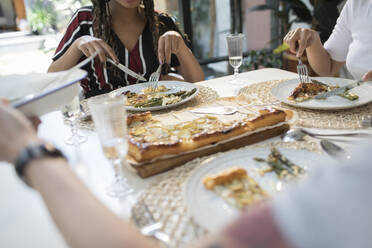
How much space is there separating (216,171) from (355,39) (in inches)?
56.1

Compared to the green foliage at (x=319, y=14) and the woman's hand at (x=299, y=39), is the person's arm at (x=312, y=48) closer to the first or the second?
the woman's hand at (x=299, y=39)

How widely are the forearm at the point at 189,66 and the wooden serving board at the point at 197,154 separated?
1.01 m

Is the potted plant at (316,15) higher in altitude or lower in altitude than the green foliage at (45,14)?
lower

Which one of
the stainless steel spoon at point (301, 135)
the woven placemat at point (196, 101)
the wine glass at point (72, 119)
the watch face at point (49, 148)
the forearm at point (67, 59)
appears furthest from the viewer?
the forearm at point (67, 59)

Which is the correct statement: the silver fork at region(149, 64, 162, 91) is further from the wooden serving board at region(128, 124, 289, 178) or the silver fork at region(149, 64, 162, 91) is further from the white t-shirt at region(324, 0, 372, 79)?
the white t-shirt at region(324, 0, 372, 79)

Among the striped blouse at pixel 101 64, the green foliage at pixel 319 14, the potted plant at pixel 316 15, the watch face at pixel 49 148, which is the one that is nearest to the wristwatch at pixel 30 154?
the watch face at pixel 49 148

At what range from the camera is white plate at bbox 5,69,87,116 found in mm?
827

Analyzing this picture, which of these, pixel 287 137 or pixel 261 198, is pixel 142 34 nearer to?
pixel 287 137

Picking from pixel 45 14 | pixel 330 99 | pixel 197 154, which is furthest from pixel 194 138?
pixel 45 14

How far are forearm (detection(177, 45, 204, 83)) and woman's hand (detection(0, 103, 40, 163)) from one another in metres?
1.38

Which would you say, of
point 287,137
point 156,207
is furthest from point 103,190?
point 287,137

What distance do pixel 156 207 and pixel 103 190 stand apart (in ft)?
0.54

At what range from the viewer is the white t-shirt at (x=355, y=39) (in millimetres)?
1669

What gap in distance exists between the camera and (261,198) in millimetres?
664
